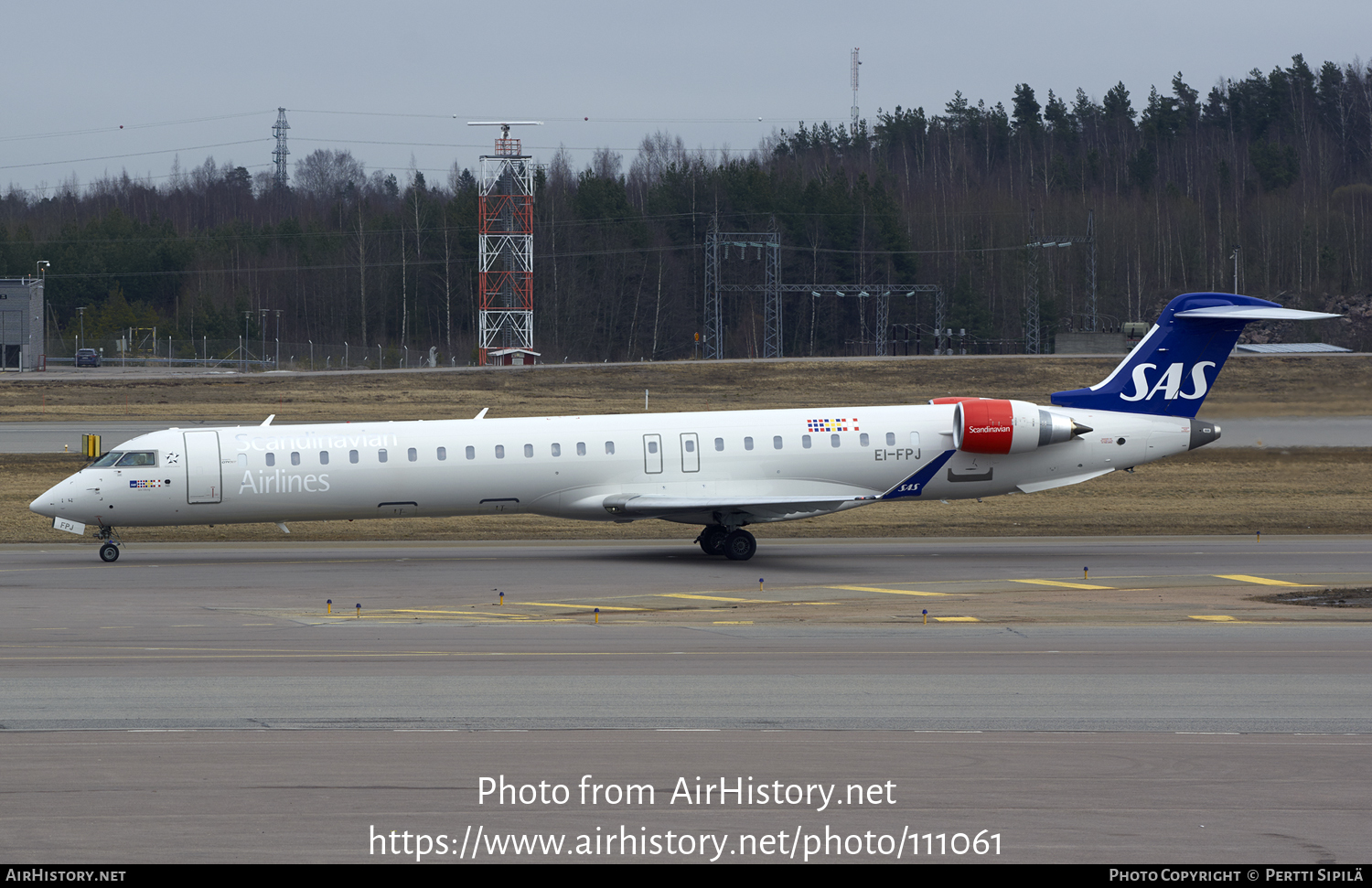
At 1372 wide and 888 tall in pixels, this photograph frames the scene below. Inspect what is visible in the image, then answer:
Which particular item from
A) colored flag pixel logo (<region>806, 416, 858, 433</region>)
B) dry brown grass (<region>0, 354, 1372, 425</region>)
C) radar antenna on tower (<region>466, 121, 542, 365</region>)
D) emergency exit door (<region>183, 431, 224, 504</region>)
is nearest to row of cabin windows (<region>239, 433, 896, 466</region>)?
colored flag pixel logo (<region>806, 416, 858, 433</region>)

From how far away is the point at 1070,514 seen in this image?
3484cm

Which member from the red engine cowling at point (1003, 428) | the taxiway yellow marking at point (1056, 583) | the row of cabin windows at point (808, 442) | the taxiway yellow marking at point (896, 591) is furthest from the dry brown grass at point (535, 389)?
the taxiway yellow marking at point (1056, 583)

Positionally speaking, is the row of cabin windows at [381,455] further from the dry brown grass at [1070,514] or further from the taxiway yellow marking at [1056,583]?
the taxiway yellow marking at [1056,583]

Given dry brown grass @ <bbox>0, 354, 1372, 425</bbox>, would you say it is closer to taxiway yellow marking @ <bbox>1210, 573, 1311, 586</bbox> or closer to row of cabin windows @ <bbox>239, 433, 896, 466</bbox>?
row of cabin windows @ <bbox>239, 433, 896, 466</bbox>

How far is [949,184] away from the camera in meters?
131

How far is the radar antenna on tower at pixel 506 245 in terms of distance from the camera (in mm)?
84250

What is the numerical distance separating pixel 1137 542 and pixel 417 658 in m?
19.8

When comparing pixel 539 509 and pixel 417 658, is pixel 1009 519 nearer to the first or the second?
pixel 539 509

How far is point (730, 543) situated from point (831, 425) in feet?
11.1

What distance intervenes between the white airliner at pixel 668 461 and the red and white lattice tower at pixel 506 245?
56.8 m

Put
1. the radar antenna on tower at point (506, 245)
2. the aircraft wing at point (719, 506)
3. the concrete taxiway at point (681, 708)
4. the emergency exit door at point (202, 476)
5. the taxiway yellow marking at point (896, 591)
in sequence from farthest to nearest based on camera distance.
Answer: the radar antenna on tower at point (506, 245), the emergency exit door at point (202, 476), the aircraft wing at point (719, 506), the taxiway yellow marking at point (896, 591), the concrete taxiway at point (681, 708)

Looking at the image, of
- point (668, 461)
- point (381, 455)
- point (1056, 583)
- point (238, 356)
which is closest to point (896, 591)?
point (1056, 583)
